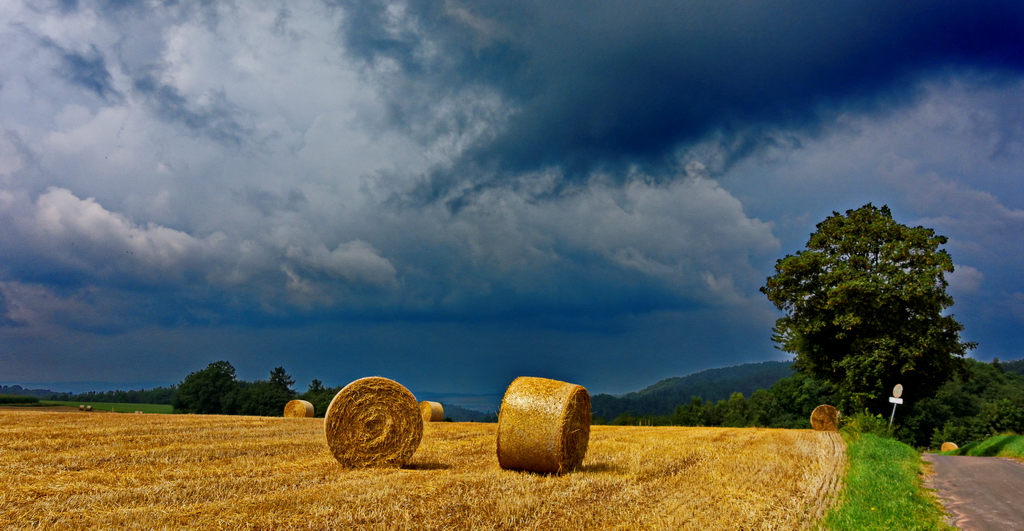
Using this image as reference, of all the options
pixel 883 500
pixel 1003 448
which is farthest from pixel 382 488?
pixel 1003 448

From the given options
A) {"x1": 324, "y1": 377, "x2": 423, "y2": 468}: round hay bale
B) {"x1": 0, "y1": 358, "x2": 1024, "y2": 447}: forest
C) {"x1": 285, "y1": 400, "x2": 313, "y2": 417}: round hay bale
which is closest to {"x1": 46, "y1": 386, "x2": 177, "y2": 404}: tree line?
{"x1": 0, "y1": 358, "x2": 1024, "y2": 447}: forest

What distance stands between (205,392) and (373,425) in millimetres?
56434

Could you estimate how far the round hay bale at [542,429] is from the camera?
9109 millimetres

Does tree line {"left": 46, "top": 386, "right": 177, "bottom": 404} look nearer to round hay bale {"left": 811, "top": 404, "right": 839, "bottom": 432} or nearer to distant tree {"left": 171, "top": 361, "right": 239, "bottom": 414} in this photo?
distant tree {"left": 171, "top": 361, "right": 239, "bottom": 414}

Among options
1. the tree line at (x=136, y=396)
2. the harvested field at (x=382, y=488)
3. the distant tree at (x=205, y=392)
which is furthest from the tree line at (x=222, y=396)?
the harvested field at (x=382, y=488)

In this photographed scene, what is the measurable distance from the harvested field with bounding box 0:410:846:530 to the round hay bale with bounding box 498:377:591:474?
0.32 metres

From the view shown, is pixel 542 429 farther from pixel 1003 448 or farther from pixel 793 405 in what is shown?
pixel 793 405

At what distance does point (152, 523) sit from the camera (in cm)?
541

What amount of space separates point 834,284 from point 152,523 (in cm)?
2576

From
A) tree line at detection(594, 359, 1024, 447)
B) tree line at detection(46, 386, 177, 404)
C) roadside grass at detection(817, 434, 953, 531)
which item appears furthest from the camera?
tree line at detection(46, 386, 177, 404)

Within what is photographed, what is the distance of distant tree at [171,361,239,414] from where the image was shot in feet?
189

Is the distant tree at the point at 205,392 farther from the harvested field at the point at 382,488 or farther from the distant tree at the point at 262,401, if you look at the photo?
the harvested field at the point at 382,488

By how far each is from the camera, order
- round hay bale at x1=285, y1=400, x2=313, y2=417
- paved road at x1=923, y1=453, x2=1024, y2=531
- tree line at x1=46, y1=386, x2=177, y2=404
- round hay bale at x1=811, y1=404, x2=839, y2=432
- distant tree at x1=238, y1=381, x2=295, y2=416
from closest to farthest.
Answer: paved road at x1=923, y1=453, x2=1024, y2=531, round hay bale at x1=811, y1=404, x2=839, y2=432, round hay bale at x1=285, y1=400, x2=313, y2=417, distant tree at x1=238, y1=381, x2=295, y2=416, tree line at x1=46, y1=386, x2=177, y2=404

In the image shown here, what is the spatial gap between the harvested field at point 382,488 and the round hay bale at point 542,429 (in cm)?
32
